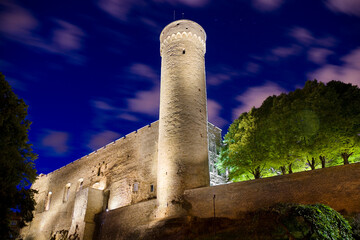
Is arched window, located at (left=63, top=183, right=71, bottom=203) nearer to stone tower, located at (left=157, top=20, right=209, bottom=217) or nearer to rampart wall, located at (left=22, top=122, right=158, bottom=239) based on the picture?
rampart wall, located at (left=22, top=122, right=158, bottom=239)

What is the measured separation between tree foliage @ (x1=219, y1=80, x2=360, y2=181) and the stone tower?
11.8 feet

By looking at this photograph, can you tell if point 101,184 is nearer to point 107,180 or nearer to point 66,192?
point 107,180

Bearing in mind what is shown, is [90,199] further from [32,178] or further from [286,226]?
[286,226]

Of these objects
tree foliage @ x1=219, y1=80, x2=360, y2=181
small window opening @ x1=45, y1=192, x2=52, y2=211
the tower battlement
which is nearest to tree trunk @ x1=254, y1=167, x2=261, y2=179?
tree foliage @ x1=219, y1=80, x2=360, y2=181

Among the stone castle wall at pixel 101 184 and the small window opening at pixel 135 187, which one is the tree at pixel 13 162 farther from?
the small window opening at pixel 135 187

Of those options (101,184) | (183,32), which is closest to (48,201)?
(101,184)

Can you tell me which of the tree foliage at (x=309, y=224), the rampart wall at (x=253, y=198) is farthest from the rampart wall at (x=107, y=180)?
the tree foliage at (x=309, y=224)

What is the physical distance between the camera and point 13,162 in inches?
507

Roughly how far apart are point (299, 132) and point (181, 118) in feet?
24.6

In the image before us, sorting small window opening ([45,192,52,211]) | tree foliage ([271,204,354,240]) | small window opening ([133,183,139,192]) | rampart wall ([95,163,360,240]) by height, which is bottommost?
tree foliage ([271,204,354,240])

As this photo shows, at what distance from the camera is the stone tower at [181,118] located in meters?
17.8

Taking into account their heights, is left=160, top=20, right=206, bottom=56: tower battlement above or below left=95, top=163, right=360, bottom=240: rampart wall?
above

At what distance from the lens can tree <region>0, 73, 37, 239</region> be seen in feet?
39.8

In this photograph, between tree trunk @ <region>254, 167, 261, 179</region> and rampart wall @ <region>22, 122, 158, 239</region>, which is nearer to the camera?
tree trunk @ <region>254, 167, 261, 179</region>
